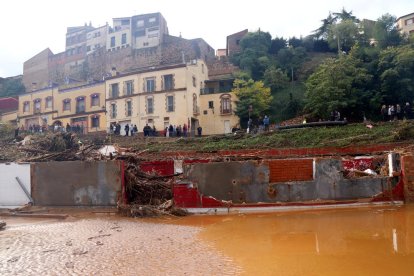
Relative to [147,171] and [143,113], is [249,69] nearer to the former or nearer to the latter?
[143,113]

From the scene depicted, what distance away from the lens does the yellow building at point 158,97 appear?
4428cm

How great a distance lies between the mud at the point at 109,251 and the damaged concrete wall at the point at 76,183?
2.26 metres

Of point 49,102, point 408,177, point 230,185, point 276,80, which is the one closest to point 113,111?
point 49,102

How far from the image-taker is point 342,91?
112 feet

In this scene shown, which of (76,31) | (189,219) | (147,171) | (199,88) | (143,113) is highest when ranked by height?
(76,31)

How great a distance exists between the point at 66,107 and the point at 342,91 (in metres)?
38.5

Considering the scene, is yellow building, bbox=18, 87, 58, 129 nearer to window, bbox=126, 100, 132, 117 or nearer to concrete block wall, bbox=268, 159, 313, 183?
window, bbox=126, 100, 132, 117

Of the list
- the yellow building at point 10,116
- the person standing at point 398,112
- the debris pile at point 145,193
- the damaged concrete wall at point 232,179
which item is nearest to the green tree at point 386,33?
the person standing at point 398,112

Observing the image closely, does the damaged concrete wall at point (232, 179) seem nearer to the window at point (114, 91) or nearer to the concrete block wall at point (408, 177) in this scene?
the concrete block wall at point (408, 177)

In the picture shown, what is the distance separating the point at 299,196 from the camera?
1274 cm

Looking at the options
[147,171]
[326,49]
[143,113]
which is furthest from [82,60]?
[147,171]

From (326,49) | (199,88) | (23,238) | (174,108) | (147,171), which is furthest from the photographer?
(326,49)

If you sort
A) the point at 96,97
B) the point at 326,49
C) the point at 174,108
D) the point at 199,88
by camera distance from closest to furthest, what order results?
the point at 174,108
the point at 199,88
the point at 96,97
the point at 326,49

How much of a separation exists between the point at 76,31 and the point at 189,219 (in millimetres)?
78330
